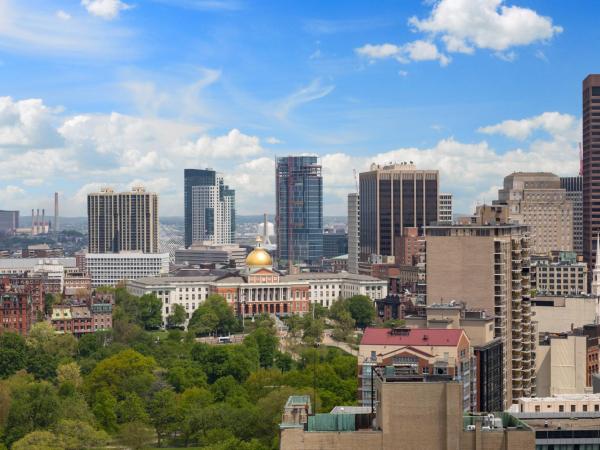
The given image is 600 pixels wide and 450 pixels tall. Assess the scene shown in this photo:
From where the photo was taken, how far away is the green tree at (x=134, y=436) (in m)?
97.1

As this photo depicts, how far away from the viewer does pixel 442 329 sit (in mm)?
87750

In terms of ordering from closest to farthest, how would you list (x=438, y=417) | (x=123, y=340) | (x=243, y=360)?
1. (x=438, y=417)
2. (x=243, y=360)
3. (x=123, y=340)

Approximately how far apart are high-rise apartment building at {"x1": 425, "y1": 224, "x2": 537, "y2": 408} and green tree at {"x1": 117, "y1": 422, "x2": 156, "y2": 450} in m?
24.7

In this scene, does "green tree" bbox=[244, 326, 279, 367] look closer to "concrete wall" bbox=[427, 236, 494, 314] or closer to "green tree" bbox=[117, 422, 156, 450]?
"green tree" bbox=[117, 422, 156, 450]

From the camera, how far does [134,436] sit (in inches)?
3826

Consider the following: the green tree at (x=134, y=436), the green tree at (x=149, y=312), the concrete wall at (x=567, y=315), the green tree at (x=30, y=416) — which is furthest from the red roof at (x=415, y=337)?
the green tree at (x=149, y=312)

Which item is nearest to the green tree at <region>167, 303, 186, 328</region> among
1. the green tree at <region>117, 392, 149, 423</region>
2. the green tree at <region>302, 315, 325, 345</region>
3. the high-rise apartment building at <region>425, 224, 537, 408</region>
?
the green tree at <region>302, 315, 325, 345</region>

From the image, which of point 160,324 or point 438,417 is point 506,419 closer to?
point 438,417

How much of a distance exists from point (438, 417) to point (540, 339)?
Answer: 76.5m

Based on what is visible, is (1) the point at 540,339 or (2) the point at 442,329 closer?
(2) the point at 442,329

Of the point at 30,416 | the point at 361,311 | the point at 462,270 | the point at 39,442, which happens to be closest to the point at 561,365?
the point at 462,270

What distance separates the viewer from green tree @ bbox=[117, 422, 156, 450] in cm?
9706

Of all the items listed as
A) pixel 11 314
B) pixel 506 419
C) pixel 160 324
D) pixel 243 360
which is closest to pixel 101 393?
pixel 243 360

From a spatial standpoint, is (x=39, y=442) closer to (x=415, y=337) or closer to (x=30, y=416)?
(x=30, y=416)
